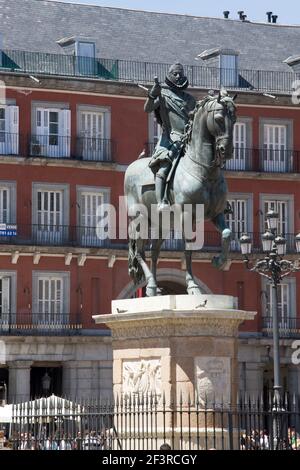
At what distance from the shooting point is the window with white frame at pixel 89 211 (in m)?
54.6

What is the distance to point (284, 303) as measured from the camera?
57062mm

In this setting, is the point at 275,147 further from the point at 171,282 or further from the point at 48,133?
the point at 48,133

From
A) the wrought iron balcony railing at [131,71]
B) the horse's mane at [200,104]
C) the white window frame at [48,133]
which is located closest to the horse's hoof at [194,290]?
the horse's mane at [200,104]

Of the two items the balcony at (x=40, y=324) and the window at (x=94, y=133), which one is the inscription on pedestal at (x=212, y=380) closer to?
the balcony at (x=40, y=324)

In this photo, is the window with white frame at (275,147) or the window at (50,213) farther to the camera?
the window with white frame at (275,147)

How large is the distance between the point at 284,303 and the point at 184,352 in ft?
118

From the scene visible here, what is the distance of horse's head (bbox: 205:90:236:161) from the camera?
21656 millimetres

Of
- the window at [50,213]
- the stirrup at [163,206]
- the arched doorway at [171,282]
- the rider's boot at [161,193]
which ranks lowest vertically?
the stirrup at [163,206]

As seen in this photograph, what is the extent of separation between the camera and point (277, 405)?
20172 millimetres

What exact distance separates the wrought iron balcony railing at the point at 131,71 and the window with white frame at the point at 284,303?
7.03 metres

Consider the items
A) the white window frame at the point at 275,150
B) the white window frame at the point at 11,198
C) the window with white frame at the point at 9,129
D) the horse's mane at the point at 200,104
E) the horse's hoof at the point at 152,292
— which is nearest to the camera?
the horse's mane at the point at 200,104

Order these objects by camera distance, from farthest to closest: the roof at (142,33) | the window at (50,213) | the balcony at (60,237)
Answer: the roof at (142,33), the window at (50,213), the balcony at (60,237)

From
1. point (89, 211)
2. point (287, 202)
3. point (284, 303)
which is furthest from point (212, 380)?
point (287, 202)

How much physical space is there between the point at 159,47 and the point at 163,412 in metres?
39.5
